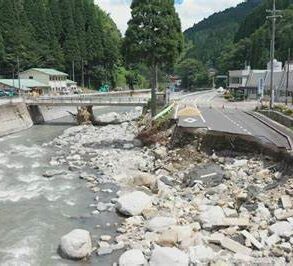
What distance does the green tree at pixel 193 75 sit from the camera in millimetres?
137500

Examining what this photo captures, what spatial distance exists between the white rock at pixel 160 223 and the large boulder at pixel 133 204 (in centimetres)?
170

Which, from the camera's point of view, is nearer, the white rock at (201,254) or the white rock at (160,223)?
the white rock at (201,254)

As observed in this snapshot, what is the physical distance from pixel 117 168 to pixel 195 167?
5051 mm

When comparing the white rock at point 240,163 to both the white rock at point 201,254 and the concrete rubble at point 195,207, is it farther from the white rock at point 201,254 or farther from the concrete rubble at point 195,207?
the white rock at point 201,254

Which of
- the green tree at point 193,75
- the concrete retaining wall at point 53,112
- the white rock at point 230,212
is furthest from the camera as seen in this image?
the green tree at point 193,75

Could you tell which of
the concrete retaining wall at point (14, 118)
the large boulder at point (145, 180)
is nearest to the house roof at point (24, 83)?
the concrete retaining wall at point (14, 118)

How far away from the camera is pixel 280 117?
34.0 metres

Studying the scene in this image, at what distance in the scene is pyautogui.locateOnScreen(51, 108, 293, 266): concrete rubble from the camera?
15.5 m

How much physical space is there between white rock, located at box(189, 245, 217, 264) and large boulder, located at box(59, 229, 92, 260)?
3.37 meters

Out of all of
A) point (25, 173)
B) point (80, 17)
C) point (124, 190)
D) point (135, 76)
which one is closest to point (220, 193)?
point (124, 190)

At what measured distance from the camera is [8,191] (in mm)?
24672

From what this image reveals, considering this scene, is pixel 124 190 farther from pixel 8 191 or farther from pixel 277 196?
pixel 277 196

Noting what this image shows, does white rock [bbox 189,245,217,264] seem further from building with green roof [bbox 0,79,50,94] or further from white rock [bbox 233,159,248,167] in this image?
building with green roof [bbox 0,79,50,94]

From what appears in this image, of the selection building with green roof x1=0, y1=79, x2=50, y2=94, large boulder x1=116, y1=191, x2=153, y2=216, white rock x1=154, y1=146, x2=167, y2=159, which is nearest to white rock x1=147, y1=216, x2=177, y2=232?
large boulder x1=116, y1=191, x2=153, y2=216
